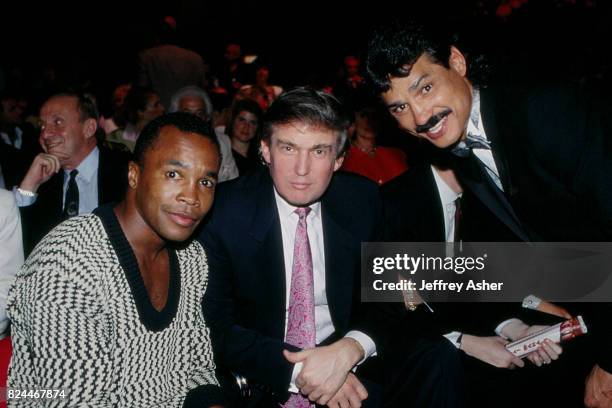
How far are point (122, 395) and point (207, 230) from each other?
0.72 m

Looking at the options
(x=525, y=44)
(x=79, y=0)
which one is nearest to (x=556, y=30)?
(x=525, y=44)

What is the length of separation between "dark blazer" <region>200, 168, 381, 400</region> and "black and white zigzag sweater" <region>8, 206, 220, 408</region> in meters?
0.25

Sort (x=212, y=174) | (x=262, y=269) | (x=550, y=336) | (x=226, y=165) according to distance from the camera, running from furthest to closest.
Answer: (x=226, y=165) → (x=550, y=336) → (x=262, y=269) → (x=212, y=174)

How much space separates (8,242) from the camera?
2.02 metres

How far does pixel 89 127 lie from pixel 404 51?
2.21 m

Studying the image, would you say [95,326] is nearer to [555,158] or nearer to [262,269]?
[262,269]

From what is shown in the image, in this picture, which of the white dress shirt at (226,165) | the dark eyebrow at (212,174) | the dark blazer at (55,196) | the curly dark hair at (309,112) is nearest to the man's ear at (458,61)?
the curly dark hair at (309,112)

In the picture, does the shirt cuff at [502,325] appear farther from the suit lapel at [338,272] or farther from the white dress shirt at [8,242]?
the white dress shirt at [8,242]

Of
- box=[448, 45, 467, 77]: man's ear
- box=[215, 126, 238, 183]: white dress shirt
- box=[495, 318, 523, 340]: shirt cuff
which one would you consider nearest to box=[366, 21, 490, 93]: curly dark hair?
box=[448, 45, 467, 77]: man's ear

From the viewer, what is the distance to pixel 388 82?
202 cm

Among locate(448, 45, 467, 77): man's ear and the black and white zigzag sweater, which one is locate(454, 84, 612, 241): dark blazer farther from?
the black and white zigzag sweater

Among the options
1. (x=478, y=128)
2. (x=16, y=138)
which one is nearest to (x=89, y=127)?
(x=478, y=128)

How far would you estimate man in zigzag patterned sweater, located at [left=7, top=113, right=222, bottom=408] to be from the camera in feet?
4.98

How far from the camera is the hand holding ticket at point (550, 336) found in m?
2.23
